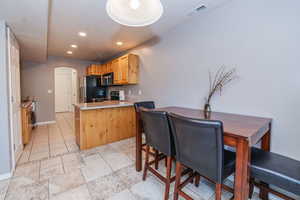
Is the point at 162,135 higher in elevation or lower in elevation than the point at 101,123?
higher

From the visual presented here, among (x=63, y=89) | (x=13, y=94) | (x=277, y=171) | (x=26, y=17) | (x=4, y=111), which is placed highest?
(x=26, y=17)

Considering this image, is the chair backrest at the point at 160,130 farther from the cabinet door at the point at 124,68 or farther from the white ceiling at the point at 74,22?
the cabinet door at the point at 124,68

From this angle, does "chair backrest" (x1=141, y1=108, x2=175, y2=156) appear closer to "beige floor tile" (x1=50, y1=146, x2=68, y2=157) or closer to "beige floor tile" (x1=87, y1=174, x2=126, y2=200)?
"beige floor tile" (x1=87, y1=174, x2=126, y2=200)

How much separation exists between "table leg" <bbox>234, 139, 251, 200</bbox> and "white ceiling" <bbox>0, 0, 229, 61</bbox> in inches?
77.6

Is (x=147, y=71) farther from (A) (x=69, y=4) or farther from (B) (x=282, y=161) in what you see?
(B) (x=282, y=161)

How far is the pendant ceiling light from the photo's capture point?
1285mm

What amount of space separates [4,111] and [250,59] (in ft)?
11.0

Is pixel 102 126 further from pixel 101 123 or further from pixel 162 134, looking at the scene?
pixel 162 134

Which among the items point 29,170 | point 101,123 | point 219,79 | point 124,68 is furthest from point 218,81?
point 29,170

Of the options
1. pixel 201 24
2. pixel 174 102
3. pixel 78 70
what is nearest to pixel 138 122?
pixel 174 102

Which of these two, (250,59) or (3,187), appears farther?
(250,59)

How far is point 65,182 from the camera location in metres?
1.86

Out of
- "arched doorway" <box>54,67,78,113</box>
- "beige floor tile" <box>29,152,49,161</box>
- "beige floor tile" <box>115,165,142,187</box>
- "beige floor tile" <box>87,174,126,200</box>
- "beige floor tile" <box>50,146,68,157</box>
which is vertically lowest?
"beige floor tile" <box>87,174,126,200</box>

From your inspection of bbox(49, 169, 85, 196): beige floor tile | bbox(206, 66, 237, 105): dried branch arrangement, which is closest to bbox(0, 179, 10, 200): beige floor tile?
bbox(49, 169, 85, 196): beige floor tile
